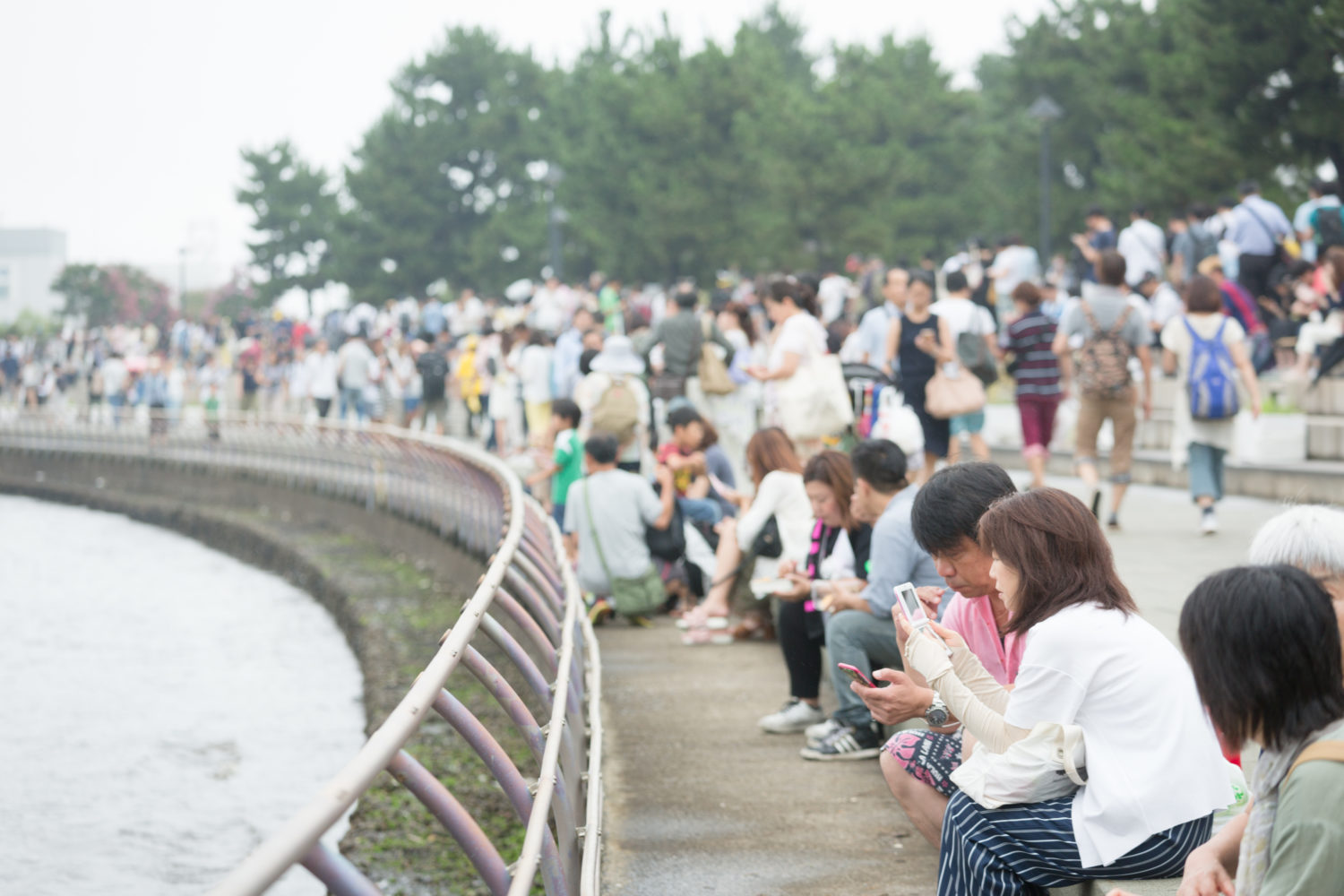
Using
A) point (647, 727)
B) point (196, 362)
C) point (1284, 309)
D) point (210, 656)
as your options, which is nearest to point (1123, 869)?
point (647, 727)

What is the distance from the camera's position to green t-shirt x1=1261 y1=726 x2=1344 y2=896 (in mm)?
2439

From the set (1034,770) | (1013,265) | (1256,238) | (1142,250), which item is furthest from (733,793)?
(1013,265)

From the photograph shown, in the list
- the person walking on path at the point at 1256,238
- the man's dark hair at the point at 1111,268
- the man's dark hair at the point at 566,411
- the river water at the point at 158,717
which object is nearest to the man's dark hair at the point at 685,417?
the man's dark hair at the point at 566,411

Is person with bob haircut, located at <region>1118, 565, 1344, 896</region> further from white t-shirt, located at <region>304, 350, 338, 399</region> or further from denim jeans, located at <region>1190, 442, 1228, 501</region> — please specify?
white t-shirt, located at <region>304, 350, 338, 399</region>

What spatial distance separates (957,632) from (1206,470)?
6.72 metres

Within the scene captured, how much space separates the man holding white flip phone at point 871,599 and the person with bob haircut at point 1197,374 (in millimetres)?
4718

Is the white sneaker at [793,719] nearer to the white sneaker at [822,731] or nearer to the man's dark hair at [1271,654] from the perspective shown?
the white sneaker at [822,731]

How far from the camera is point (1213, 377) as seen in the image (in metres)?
9.99

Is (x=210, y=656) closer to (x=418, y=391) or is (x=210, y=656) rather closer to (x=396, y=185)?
(x=418, y=391)

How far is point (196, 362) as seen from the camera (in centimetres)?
4247

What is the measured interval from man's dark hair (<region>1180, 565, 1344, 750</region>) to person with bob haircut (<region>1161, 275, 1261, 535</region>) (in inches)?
305

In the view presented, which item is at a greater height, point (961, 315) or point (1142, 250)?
point (1142, 250)

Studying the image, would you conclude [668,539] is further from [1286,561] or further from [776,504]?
[1286,561]

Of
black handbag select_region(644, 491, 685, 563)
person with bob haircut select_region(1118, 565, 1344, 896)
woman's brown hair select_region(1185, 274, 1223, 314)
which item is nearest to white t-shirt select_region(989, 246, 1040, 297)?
woman's brown hair select_region(1185, 274, 1223, 314)
